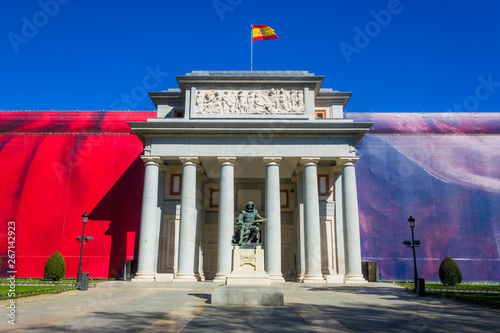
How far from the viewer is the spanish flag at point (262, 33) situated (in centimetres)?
3419

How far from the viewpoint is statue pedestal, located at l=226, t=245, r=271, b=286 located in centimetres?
1612

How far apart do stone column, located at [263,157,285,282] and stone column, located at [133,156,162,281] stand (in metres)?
8.65

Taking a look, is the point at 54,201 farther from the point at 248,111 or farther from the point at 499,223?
the point at 499,223

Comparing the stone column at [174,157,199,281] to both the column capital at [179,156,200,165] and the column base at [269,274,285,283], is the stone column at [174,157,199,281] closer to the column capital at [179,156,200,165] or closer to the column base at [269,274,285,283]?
the column capital at [179,156,200,165]

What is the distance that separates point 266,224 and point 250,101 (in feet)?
33.6

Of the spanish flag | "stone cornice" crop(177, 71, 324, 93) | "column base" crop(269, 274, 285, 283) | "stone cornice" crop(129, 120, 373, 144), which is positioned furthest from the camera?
the spanish flag

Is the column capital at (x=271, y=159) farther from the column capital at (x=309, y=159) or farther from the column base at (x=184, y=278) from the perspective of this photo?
the column base at (x=184, y=278)

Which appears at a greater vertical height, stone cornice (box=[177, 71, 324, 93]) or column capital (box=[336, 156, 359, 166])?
stone cornice (box=[177, 71, 324, 93])

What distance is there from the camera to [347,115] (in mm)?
41875

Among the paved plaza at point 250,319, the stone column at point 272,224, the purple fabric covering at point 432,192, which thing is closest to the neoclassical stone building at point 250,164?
the stone column at point 272,224

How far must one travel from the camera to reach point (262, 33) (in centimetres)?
3444

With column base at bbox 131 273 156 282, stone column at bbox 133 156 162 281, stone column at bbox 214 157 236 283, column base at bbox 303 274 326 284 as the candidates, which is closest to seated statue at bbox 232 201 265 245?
stone column at bbox 214 157 236 283

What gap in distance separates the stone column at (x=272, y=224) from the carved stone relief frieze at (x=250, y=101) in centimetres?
448

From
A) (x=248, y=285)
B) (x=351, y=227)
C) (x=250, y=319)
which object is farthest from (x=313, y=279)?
(x=250, y=319)
